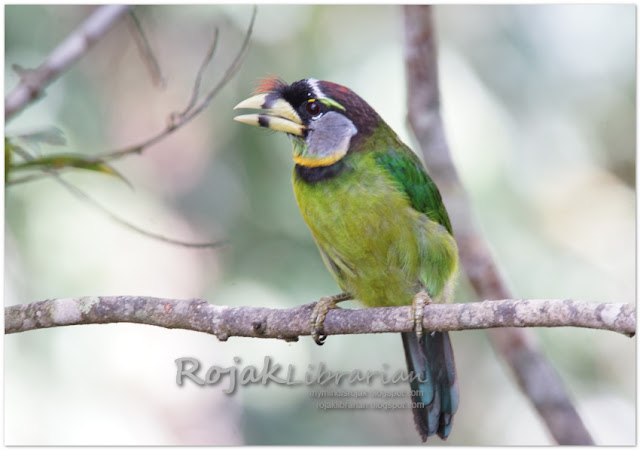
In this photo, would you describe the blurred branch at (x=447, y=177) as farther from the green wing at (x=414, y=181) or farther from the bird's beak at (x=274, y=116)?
the bird's beak at (x=274, y=116)

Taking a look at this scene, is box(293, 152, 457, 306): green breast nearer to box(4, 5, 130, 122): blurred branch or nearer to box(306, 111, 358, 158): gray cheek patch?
box(306, 111, 358, 158): gray cheek patch

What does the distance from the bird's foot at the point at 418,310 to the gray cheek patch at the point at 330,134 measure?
2.11ft

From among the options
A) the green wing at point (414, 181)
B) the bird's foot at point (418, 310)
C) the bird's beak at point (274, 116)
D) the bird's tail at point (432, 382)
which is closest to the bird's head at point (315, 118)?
the bird's beak at point (274, 116)

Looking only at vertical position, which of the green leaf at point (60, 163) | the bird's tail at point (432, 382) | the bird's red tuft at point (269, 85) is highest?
the bird's red tuft at point (269, 85)

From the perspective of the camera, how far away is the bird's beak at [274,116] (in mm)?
2986

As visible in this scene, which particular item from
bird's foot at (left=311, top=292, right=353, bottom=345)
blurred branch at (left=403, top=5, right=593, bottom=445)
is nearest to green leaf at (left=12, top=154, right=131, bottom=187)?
bird's foot at (left=311, top=292, right=353, bottom=345)

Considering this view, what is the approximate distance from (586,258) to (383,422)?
4.04 feet

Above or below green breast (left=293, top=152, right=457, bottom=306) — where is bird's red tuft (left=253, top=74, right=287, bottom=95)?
above

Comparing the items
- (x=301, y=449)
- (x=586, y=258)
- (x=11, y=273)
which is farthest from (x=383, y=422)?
(x=11, y=273)

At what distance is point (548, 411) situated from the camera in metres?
3.50

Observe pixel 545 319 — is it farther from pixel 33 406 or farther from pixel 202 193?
pixel 202 193

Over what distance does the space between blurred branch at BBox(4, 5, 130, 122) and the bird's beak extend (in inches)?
28.5

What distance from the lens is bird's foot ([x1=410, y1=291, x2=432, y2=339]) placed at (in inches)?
104

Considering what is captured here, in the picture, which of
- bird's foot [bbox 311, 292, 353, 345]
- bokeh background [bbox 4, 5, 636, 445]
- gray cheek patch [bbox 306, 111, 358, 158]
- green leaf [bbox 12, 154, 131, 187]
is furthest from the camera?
bokeh background [bbox 4, 5, 636, 445]
